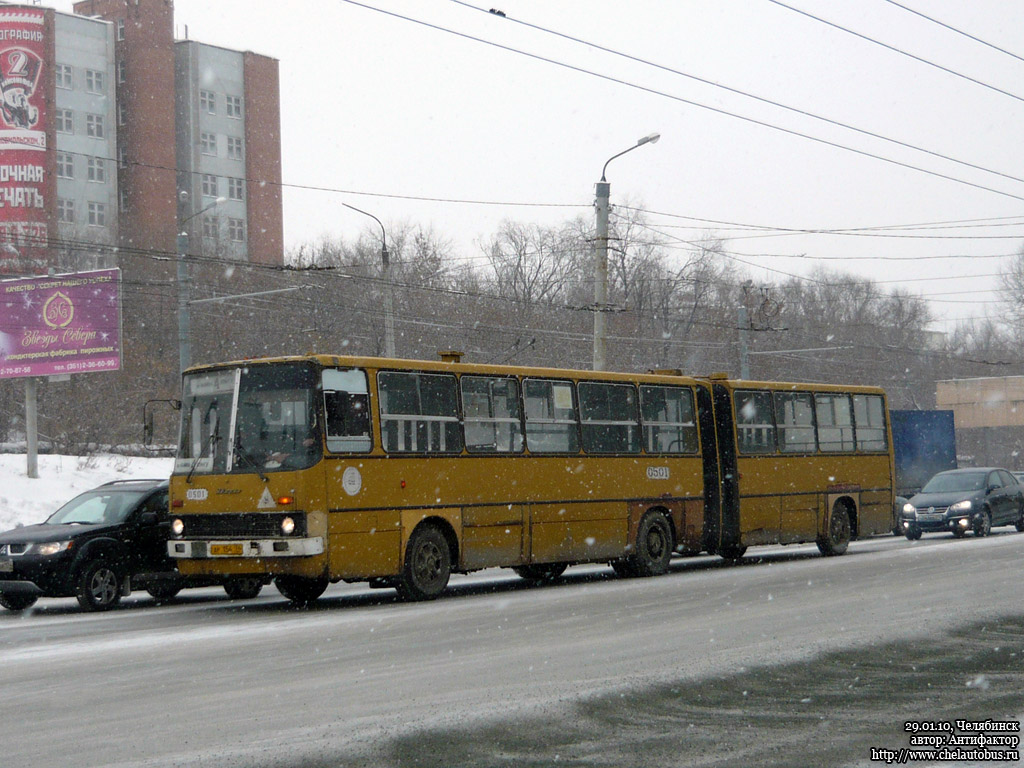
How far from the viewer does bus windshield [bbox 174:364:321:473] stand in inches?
580

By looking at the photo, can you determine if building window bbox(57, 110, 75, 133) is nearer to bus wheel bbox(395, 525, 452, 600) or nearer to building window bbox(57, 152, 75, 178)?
building window bbox(57, 152, 75, 178)

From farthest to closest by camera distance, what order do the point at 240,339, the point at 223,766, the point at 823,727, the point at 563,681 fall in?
the point at 240,339, the point at 563,681, the point at 823,727, the point at 223,766

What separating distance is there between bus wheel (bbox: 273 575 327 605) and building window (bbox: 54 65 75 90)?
73132 millimetres

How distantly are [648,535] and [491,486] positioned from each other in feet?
12.6

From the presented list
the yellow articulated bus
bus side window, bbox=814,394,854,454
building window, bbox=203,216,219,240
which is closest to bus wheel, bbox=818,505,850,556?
the yellow articulated bus

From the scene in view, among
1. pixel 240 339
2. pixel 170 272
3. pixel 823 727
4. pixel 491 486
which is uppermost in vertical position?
pixel 170 272

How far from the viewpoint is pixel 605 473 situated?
1880cm

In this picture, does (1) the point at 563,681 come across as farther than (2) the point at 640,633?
No

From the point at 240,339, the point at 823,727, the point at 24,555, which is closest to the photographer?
the point at 823,727

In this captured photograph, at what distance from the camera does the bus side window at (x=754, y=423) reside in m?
21.7

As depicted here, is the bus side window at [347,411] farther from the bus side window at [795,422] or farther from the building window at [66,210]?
the building window at [66,210]

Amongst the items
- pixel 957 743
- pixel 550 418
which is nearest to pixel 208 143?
pixel 550 418

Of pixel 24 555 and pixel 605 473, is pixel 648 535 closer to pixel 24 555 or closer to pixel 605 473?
pixel 605 473

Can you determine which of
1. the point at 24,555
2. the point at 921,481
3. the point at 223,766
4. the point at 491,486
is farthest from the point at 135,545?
the point at 921,481
